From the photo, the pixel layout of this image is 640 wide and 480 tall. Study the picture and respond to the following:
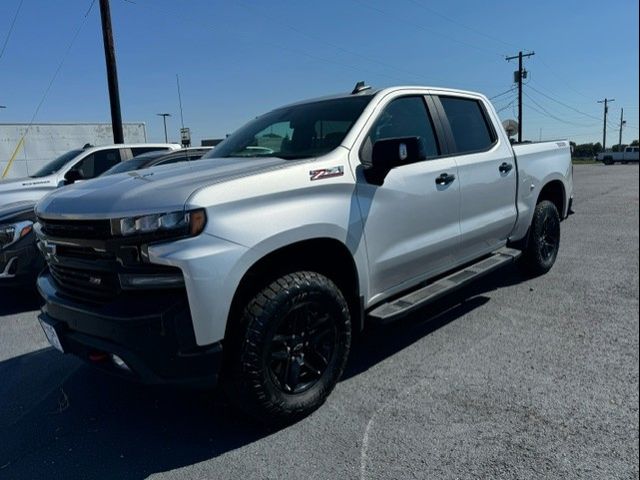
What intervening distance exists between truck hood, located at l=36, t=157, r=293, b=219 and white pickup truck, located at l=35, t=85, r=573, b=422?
0.04ft

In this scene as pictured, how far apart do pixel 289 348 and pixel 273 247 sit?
0.62 meters

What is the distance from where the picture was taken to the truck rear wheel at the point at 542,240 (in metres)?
5.34

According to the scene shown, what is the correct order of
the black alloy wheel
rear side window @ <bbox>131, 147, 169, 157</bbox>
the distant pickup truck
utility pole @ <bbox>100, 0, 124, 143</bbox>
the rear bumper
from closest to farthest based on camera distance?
the black alloy wheel < the rear bumper < rear side window @ <bbox>131, 147, 169, 157</bbox> < utility pole @ <bbox>100, 0, 124, 143</bbox> < the distant pickup truck

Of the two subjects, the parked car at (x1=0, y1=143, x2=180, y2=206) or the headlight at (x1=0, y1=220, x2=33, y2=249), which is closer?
the headlight at (x1=0, y1=220, x2=33, y2=249)

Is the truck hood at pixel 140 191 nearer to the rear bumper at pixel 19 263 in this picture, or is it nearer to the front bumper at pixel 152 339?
the front bumper at pixel 152 339

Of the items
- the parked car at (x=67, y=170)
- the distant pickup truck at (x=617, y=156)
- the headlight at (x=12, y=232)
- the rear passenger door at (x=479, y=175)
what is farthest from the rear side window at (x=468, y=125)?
the distant pickup truck at (x=617, y=156)

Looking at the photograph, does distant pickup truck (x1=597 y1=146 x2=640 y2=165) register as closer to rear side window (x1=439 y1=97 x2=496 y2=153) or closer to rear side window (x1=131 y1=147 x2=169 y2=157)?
rear side window (x1=131 y1=147 x2=169 y2=157)

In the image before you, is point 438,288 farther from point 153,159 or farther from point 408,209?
point 153,159

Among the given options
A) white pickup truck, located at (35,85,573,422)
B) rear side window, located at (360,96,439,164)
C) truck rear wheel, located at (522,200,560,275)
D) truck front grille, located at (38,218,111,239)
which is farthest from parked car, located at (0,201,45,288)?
truck rear wheel, located at (522,200,560,275)

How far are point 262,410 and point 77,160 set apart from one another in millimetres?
7230

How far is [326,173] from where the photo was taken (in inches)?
119

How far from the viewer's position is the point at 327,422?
2.96 meters

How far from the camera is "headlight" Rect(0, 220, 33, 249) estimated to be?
5093mm

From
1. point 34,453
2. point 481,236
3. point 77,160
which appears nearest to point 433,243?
point 481,236
